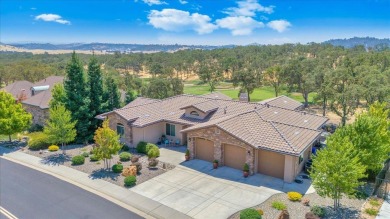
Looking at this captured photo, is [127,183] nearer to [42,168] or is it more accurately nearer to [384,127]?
[42,168]

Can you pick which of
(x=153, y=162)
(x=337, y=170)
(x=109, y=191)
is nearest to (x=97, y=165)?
(x=153, y=162)

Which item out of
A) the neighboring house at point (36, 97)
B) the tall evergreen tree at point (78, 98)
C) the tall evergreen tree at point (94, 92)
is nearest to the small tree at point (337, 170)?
the tall evergreen tree at point (78, 98)

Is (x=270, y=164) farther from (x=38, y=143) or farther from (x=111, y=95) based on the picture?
(x=111, y=95)

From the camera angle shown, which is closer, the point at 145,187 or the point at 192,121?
the point at 145,187

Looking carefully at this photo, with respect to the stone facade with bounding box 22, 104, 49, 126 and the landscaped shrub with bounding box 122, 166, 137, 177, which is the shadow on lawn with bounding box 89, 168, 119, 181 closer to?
the landscaped shrub with bounding box 122, 166, 137, 177

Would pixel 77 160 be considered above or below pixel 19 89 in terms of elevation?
below

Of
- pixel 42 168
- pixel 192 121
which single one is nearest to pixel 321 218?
pixel 192 121
